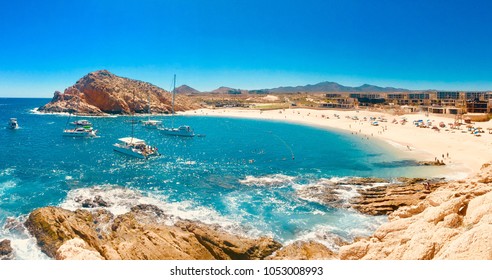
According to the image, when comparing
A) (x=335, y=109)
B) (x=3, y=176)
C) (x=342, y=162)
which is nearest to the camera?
(x=3, y=176)

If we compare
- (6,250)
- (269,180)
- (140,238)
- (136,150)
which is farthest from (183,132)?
(140,238)

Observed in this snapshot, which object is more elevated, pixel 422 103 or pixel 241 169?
pixel 422 103

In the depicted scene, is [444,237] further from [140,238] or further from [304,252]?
[140,238]

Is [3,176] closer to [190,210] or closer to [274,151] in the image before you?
[190,210]

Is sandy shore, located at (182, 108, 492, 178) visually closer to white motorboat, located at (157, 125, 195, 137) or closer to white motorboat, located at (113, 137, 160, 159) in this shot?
white motorboat, located at (157, 125, 195, 137)

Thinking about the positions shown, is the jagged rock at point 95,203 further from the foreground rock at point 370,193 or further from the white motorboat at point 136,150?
the white motorboat at point 136,150

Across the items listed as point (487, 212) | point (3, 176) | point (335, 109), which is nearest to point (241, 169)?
point (3, 176)

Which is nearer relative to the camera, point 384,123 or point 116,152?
point 116,152
